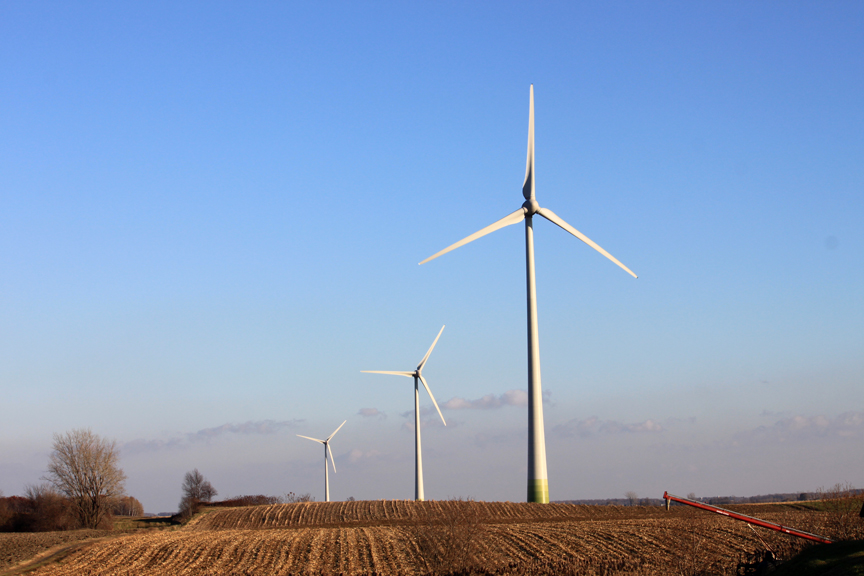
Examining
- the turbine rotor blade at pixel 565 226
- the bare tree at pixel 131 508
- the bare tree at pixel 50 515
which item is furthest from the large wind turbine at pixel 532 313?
the bare tree at pixel 131 508

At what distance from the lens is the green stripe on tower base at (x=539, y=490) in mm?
57688

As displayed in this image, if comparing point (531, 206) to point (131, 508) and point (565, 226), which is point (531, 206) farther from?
point (131, 508)

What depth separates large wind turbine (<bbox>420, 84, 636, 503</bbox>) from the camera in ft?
189

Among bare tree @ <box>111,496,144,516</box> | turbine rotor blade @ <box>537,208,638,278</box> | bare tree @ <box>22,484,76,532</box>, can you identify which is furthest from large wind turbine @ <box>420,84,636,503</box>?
bare tree @ <box>111,496,144,516</box>

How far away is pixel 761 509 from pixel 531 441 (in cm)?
3476

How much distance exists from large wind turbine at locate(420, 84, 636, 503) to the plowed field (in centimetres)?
426

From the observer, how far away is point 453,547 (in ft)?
131

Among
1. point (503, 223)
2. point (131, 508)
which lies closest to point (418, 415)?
point (503, 223)

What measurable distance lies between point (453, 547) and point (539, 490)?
19.2m

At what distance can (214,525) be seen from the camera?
251 feet

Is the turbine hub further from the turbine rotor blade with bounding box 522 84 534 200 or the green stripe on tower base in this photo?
the green stripe on tower base

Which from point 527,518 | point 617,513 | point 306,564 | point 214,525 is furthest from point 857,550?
point 214,525

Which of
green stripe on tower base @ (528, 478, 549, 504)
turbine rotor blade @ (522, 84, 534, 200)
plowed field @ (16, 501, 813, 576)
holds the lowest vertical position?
plowed field @ (16, 501, 813, 576)

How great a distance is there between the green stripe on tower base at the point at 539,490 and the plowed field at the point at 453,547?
88.9 inches
